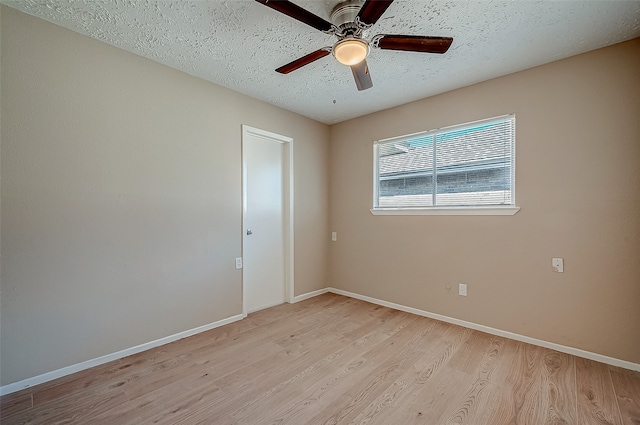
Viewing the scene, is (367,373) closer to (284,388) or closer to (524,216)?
(284,388)

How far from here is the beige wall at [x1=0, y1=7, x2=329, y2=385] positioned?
188cm

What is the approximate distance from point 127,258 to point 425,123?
333 centimetres

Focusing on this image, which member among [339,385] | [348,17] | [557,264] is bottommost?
[339,385]

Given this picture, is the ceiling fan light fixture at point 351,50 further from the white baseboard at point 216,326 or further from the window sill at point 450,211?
the white baseboard at point 216,326

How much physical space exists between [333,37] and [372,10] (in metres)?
0.71

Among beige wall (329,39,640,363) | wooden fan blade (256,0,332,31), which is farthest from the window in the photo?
wooden fan blade (256,0,332,31)

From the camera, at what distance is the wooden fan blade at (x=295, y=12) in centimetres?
142

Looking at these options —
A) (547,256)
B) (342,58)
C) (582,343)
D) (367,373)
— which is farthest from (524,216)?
(342,58)

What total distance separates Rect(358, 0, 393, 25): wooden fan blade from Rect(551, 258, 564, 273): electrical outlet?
2.48 meters

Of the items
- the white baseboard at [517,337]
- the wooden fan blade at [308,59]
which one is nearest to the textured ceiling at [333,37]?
the wooden fan blade at [308,59]

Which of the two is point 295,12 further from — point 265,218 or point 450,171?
point 265,218

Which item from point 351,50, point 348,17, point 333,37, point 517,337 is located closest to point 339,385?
point 517,337

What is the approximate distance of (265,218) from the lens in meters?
3.57

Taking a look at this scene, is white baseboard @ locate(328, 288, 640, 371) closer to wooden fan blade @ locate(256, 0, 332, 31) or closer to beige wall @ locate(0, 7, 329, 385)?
beige wall @ locate(0, 7, 329, 385)
